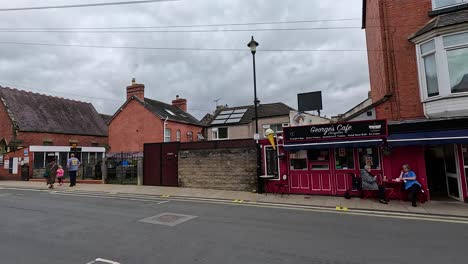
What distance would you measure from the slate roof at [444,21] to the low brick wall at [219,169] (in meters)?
8.63

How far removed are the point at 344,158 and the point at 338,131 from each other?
1244 mm

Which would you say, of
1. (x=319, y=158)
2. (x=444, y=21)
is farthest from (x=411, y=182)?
(x=444, y=21)

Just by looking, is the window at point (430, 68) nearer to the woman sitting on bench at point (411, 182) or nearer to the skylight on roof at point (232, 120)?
the woman sitting on bench at point (411, 182)

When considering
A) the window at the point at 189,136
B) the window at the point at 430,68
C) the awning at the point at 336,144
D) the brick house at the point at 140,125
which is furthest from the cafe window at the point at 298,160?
the window at the point at 189,136

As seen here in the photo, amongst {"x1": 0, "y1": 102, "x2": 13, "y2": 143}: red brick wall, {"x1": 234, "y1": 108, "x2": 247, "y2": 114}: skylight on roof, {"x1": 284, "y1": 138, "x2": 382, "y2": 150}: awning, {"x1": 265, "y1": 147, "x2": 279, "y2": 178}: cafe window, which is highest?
{"x1": 234, "y1": 108, "x2": 247, "y2": 114}: skylight on roof

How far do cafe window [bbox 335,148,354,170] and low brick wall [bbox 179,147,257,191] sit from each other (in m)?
3.91

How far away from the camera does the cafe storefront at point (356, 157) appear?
1104 centimetres

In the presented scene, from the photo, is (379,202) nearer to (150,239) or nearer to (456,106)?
(456,106)

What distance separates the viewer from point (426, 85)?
11672 millimetres

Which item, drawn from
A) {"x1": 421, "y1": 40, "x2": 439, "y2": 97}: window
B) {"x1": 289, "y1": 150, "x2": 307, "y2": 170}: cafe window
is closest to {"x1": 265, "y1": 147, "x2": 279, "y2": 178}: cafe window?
{"x1": 289, "y1": 150, "x2": 307, "y2": 170}: cafe window

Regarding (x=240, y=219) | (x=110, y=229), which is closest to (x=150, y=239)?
(x=110, y=229)

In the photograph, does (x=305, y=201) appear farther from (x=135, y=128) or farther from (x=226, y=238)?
(x=135, y=128)

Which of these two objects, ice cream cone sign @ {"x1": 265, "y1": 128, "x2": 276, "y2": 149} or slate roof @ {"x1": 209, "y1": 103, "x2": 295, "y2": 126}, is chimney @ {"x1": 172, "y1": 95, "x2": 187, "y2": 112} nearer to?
slate roof @ {"x1": 209, "y1": 103, "x2": 295, "y2": 126}

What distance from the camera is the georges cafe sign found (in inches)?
458
